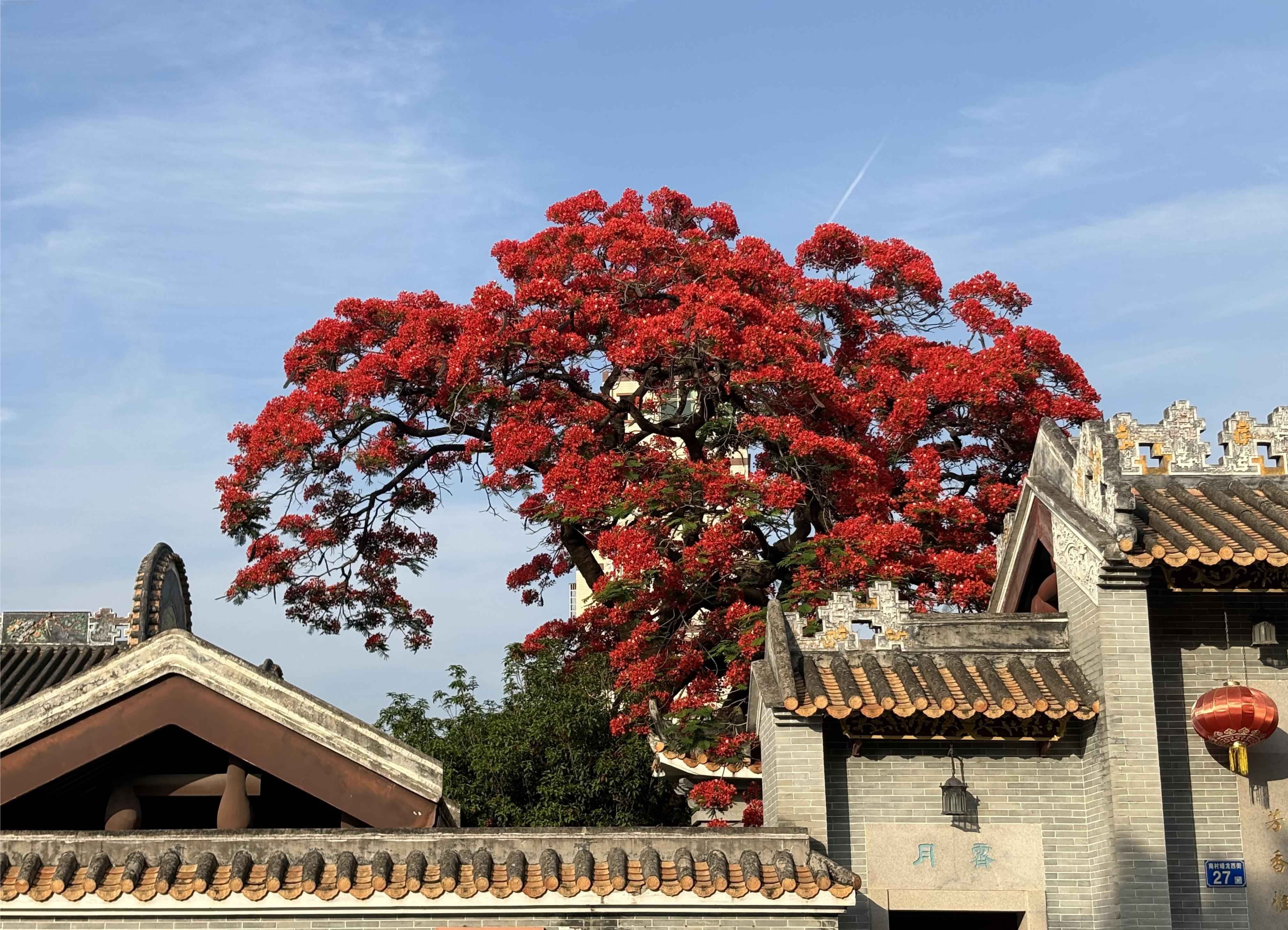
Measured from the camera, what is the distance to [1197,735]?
12281 mm

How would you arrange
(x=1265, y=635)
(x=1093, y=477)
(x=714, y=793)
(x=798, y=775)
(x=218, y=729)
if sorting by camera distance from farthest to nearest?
(x=714, y=793) → (x=1093, y=477) → (x=1265, y=635) → (x=798, y=775) → (x=218, y=729)

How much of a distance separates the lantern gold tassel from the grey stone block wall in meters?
0.14

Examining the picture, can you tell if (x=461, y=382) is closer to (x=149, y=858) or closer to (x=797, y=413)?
(x=797, y=413)

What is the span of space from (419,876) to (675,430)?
34.9ft

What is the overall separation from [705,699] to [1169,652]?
21.5ft

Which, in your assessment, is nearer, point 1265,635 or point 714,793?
point 1265,635

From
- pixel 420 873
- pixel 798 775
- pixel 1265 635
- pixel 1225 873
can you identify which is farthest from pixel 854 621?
pixel 420 873

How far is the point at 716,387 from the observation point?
19891mm

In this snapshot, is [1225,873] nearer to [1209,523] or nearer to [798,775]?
[1209,523]

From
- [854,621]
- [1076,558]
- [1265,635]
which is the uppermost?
[1076,558]

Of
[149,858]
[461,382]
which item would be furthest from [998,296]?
[149,858]

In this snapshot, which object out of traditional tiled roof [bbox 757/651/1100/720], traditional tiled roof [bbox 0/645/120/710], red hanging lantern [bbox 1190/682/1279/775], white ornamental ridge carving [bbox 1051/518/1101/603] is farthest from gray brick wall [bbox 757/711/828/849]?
traditional tiled roof [bbox 0/645/120/710]

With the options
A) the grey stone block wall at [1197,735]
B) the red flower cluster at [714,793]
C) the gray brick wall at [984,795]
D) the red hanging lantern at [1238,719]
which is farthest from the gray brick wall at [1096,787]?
the red flower cluster at [714,793]

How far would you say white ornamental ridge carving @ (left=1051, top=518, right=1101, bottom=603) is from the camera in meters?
12.2
